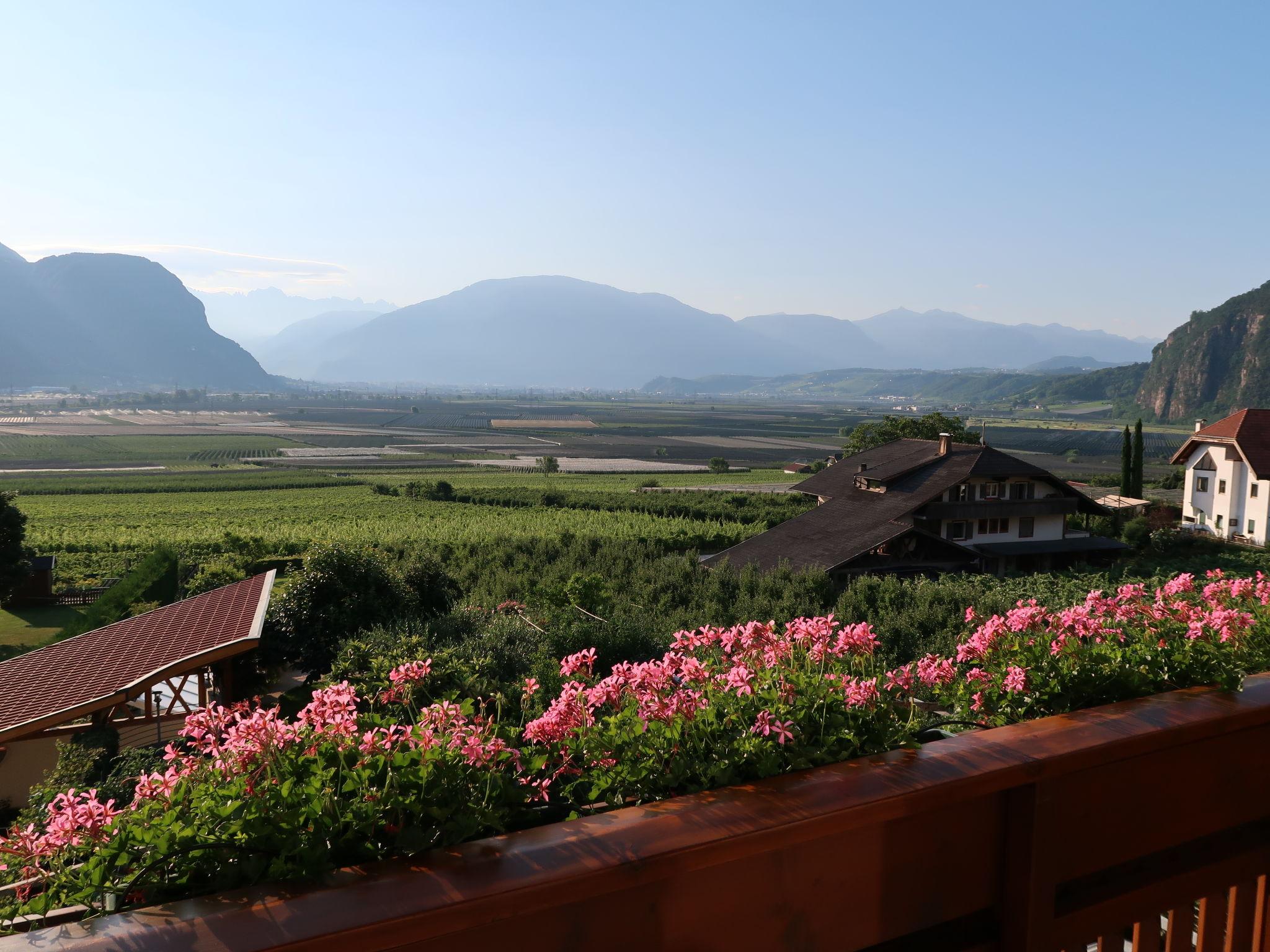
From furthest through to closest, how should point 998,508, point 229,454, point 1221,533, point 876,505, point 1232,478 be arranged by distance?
point 229,454 < point 1221,533 < point 1232,478 < point 998,508 < point 876,505

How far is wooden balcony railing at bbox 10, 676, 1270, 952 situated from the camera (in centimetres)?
121

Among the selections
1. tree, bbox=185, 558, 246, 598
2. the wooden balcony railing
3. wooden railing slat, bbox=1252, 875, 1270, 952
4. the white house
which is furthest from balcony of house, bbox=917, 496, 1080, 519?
the wooden balcony railing

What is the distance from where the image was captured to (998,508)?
29.2 m

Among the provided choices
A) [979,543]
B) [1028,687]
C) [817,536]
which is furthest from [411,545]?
[1028,687]

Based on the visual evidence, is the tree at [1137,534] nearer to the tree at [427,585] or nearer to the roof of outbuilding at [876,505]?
the roof of outbuilding at [876,505]

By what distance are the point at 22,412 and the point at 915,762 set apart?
216 m

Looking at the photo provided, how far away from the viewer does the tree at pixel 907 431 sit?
161 ft

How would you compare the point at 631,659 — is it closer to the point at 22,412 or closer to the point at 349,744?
the point at 349,744

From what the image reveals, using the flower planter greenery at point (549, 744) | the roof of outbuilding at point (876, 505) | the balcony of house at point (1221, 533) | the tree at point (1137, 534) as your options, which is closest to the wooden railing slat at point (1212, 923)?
the flower planter greenery at point (549, 744)

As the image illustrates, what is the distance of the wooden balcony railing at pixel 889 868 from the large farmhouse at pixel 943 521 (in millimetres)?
21282

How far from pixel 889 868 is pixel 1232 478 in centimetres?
4318

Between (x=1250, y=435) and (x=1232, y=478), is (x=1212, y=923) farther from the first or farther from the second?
(x=1250, y=435)

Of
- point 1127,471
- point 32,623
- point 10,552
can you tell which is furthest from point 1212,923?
point 1127,471

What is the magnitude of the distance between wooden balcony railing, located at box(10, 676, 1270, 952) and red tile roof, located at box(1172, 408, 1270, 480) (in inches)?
1603
